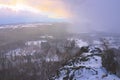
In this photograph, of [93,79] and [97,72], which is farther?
[97,72]

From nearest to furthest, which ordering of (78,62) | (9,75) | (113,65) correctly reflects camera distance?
(113,65), (78,62), (9,75)

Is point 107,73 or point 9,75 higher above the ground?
point 107,73

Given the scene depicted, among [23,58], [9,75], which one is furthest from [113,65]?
[23,58]

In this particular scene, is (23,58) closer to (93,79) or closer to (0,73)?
(0,73)

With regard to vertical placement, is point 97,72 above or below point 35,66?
above

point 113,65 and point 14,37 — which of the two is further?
point 14,37

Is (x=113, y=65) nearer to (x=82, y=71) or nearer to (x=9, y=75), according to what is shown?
(x=82, y=71)

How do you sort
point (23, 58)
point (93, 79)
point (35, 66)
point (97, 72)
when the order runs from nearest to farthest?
point (93, 79) → point (97, 72) → point (35, 66) → point (23, 58)

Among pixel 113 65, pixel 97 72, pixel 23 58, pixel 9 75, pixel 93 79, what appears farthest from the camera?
pixel 23 58

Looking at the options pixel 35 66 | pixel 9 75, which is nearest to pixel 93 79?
pixel 9 75
